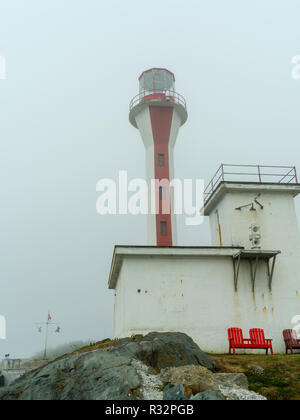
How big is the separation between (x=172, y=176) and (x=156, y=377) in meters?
21.8

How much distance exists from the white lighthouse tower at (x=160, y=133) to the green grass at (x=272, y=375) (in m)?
15.2

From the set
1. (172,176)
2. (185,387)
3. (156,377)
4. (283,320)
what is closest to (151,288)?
(283,320)

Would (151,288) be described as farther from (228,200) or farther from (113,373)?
(113,373)

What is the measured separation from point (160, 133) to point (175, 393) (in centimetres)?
2481

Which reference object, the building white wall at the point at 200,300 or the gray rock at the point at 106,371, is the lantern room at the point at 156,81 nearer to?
the building white wall at the point at 200,300

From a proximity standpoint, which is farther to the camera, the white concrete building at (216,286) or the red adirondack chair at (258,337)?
the white concrete building at (216,286)

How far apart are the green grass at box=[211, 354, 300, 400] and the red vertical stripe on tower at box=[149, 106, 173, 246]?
1507 cm

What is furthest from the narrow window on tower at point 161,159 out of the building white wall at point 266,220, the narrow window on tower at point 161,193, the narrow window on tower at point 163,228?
the building white wall at point 266,220

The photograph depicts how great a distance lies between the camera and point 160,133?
3173 centimetres

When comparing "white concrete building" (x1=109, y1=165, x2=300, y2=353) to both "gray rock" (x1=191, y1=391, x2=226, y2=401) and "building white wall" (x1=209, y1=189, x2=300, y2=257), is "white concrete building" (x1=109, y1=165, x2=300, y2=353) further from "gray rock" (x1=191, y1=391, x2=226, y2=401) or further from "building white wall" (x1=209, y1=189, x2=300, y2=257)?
"gray rock" (x1=191, y1=391, x2=226, y2=401)

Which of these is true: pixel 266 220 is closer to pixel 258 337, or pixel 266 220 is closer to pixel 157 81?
pixel 258 337

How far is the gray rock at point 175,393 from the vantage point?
355 inches

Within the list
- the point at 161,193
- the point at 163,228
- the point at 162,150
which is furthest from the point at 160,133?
the point at 163,228

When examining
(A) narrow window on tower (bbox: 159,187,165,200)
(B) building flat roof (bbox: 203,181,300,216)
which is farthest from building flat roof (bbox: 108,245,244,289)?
(A) narrow window on tower (bbox: 159,187,165,200)
